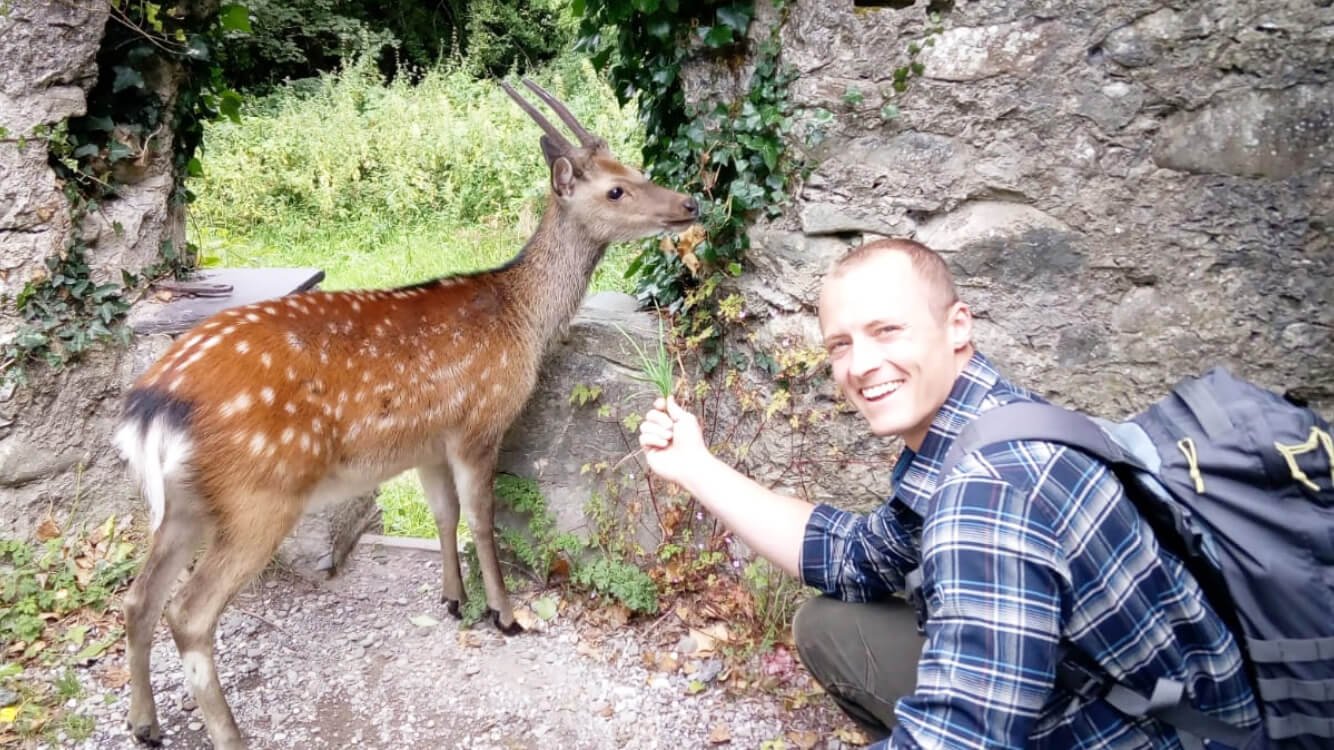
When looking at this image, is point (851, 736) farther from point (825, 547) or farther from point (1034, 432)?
point (1034, 432)

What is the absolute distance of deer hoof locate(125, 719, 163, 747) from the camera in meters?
3.12

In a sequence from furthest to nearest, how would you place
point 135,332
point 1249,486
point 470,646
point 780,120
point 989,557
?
1. point 135,332
2. point 470,646
3. point 780,120
4. point 1249,486
5. point 989,557

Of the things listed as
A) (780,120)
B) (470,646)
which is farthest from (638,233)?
(470,646)

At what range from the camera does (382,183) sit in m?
9.74

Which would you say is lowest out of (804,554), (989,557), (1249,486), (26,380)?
(26,380)

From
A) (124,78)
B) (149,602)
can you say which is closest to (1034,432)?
(149,602)

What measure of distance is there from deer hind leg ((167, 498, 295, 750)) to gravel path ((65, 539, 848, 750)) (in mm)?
266

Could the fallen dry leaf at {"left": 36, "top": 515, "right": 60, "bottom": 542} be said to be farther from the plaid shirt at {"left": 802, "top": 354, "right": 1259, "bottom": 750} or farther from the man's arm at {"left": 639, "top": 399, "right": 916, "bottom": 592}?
the plaid shirt at {"left": 802, "top": 354, "right": 1259, "bottom": 750}

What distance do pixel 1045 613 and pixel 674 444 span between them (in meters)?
1.06

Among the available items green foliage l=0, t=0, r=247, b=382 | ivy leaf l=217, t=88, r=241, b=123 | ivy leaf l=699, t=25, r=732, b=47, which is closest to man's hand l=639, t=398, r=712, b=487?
ivy leaf l=699, t=25, r=732, b=47

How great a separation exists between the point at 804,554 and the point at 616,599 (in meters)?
1.55

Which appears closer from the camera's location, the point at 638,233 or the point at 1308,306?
the point at 1308,306

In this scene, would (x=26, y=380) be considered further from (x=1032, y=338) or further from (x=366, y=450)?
(x=1032, y=338)

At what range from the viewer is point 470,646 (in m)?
3.66
